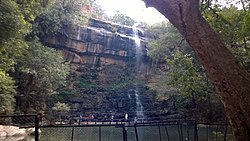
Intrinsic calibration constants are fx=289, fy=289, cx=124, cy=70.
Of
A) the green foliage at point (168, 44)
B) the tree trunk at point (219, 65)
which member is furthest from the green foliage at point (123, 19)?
the tree trunk at point (219, 65)

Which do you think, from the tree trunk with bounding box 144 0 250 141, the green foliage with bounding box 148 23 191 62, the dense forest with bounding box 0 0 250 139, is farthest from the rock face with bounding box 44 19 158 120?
the tree trunk with bounding box 144 0 250 141

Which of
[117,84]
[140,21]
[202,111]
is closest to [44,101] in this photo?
[117,84]

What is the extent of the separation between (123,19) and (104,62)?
361 inches

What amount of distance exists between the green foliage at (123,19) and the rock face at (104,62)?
14.3 feet

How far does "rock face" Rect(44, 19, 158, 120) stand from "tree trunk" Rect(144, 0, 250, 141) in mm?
24457

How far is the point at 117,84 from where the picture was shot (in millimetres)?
33031

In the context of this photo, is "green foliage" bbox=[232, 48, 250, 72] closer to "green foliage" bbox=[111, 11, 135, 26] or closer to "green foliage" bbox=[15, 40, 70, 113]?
"green foliage" bbox=[15, 40, 70, 113]

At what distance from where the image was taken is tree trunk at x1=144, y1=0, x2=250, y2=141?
12.1 ft

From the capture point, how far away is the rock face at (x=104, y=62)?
2986cm

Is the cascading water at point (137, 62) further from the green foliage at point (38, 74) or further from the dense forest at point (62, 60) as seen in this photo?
the green foliage at point (38, 74)

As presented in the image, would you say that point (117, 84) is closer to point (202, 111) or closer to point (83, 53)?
point (83, 53)

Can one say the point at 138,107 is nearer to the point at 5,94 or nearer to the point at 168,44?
the point at 168,44

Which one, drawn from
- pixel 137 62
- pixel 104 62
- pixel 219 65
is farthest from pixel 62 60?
pixel 219 65

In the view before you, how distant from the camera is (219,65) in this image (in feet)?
12.4
